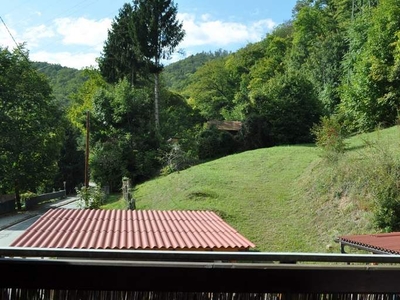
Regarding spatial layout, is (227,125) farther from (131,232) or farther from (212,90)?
(131,232)

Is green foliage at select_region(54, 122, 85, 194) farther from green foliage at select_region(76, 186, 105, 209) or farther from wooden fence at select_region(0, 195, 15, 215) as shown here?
green foliage at select_region(76, 186, 105, 209)

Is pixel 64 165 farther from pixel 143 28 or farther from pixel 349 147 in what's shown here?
pixel 349 147

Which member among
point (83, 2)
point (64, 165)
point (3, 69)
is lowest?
point (64, 165)

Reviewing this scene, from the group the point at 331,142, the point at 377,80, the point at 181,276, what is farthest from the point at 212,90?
the point at 181,276

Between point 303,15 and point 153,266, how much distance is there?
1315 inches

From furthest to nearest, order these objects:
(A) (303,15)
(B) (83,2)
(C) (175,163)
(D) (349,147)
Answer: (A) (303,15) < (C) (175,163) < (D) (349,147) < (B) (83,2)

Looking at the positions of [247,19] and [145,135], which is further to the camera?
[145,135]

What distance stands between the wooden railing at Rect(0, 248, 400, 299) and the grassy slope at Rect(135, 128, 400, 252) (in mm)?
8098

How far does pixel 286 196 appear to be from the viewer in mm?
12156

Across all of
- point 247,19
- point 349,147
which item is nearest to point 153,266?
point 247,19

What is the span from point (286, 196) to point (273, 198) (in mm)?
379

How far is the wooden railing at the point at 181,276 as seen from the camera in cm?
98

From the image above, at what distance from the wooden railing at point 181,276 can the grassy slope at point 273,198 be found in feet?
26.6

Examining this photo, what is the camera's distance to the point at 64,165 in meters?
29.4
